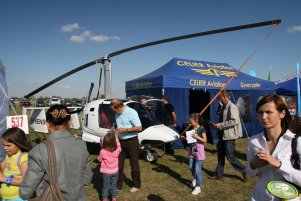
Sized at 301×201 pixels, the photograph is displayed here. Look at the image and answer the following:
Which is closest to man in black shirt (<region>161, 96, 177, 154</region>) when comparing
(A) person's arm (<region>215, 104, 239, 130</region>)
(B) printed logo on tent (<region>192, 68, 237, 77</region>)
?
(B) printed logo on tent (<region>192, 68, 237, 77</region>)

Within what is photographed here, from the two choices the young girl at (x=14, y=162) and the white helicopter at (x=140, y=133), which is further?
the white helicopter at (x=140, y=133)

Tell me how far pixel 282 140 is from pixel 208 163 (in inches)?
237

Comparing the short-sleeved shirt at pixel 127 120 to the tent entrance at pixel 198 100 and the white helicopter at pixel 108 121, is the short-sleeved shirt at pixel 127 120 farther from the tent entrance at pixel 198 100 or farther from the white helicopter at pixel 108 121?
the tent entrance at pixel 198 100

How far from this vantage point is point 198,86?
1049 cm

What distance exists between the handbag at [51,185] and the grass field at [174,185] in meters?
3.23

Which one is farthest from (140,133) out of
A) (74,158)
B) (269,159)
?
(269,159)

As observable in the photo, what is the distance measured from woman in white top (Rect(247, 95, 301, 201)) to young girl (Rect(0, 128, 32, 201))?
2.26 metres

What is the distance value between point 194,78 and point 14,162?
8270 mm

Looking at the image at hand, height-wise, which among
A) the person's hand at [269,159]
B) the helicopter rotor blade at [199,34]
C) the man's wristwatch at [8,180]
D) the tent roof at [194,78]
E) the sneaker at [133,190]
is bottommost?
the sneaker at [133,190]

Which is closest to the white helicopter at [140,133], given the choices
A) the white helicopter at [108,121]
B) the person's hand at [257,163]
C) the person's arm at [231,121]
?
the white helicopter at [108,121]

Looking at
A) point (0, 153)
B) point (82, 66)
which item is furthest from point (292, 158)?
point (82, 66)

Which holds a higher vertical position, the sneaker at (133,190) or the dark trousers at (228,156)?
the dark trousers at (228,156)

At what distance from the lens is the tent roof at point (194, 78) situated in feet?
32.9

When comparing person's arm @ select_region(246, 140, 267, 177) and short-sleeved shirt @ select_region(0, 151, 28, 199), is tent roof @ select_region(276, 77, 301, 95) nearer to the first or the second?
person's arm @ select_region(246, 140, 267, 177)
